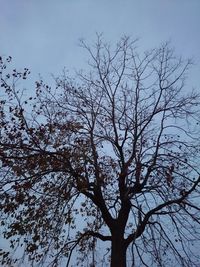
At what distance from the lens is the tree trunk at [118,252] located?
10.3 metres

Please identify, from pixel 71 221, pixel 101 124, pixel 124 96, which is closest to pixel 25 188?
pixel 71 221

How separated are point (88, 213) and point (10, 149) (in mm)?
3839

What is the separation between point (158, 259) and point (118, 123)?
4.59 metres

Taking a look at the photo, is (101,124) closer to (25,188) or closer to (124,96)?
(124,96)

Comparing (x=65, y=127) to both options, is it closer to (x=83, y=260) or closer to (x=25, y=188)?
(x=25, y=188)

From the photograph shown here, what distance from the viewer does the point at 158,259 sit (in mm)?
10102

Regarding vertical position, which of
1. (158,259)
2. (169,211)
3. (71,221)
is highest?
(169,211)

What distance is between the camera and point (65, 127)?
12.1 m

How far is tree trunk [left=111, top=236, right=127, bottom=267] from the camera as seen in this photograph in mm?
10289

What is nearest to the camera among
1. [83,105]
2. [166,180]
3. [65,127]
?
[166,180]

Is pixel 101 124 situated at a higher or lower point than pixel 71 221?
higher

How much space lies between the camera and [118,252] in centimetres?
1046

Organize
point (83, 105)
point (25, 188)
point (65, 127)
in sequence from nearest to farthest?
point (25, 188), point (65, 127), point (83, 105)

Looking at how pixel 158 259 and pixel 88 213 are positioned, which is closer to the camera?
pixel 158 259
